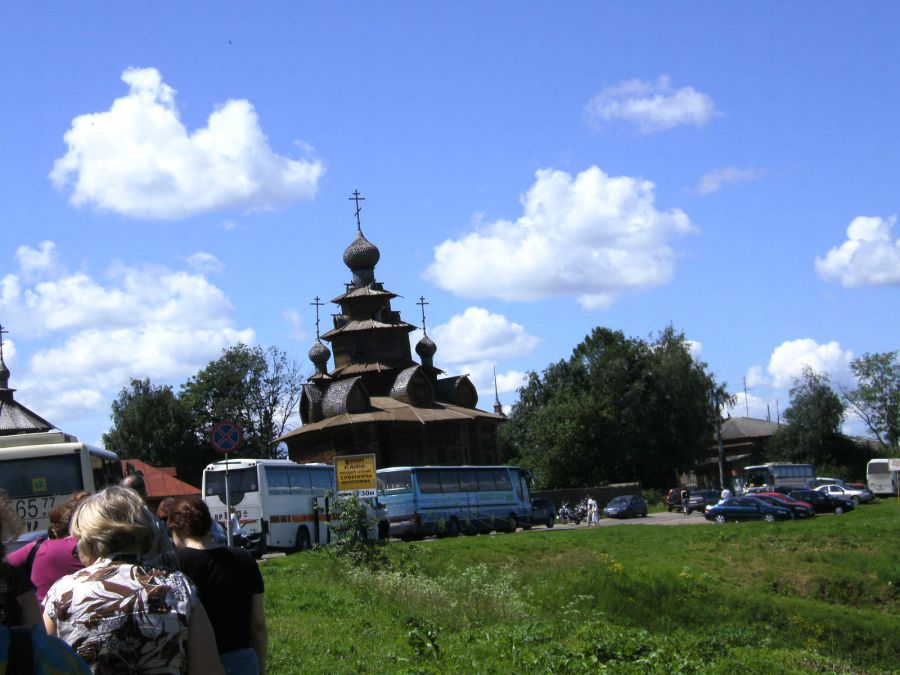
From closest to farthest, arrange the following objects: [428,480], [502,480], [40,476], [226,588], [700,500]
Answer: [226,588] < [40,476] < [428,480] < [502,480] < [700,500]

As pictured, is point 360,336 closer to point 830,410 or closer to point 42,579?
point 830,410

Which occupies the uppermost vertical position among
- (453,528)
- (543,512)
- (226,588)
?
(226,588)

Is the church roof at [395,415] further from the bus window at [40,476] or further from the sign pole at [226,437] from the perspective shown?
the sign pole at [226,437]

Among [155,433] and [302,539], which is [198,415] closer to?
[155,433]

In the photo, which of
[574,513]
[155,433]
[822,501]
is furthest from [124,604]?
[155,433]

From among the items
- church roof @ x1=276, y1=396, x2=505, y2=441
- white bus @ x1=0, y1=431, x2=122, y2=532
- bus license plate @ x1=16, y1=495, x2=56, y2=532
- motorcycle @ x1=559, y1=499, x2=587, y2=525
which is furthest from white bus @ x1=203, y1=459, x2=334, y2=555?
church roof @ x1=276, y1=396, x2=505, y2=441

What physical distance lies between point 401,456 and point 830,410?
43775 mm

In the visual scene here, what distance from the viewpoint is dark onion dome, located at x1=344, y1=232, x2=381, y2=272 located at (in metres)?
72.6

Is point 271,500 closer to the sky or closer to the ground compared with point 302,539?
closer to the sky

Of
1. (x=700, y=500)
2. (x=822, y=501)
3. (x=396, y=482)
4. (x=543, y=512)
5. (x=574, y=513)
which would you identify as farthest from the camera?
(x=700, y=500)

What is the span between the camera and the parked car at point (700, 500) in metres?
60.6

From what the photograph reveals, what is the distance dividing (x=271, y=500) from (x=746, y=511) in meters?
25.1

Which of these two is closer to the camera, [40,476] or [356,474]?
[40,476]

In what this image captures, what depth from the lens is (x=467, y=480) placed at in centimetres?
4359
